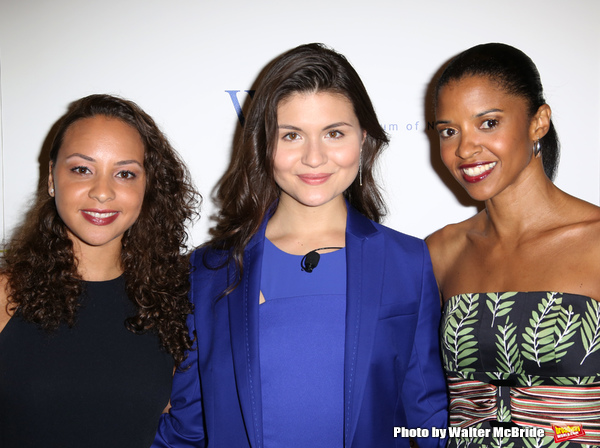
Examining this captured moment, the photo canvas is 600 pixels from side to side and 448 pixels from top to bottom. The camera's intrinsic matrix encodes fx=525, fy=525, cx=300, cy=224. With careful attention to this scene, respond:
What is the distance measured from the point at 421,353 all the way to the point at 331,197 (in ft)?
2.37

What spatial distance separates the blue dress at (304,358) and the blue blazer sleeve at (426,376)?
0.34 meters

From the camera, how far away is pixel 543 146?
215 centimetres

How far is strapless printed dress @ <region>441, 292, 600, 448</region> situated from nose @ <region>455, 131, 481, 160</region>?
0.54 meters

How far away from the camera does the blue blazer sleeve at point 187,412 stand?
213 centimetres

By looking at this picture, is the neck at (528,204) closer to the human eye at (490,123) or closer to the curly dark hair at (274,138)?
the human eye at (490,123)

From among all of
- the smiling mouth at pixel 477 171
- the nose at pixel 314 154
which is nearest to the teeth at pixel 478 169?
the smiling mouth at pixel 477 171

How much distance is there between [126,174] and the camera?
2098mm

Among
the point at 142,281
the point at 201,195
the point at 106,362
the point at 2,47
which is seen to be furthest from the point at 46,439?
the point at 2,47

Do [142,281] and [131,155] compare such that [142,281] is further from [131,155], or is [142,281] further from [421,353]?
[421,353]

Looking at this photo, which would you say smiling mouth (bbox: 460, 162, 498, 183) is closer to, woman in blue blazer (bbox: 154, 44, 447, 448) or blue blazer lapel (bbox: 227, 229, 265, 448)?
woman in blue blazer (bbox: 154, 44, 447, 448)

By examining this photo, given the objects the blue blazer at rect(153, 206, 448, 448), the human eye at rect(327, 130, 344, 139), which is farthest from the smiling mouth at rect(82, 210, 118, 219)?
the human eye at rect(327, 130, 344, 139)

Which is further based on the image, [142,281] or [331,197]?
[142,281]

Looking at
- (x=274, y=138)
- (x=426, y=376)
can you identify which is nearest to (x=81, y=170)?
(x=274, y=138)

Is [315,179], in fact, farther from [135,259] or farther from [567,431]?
[567,431]
